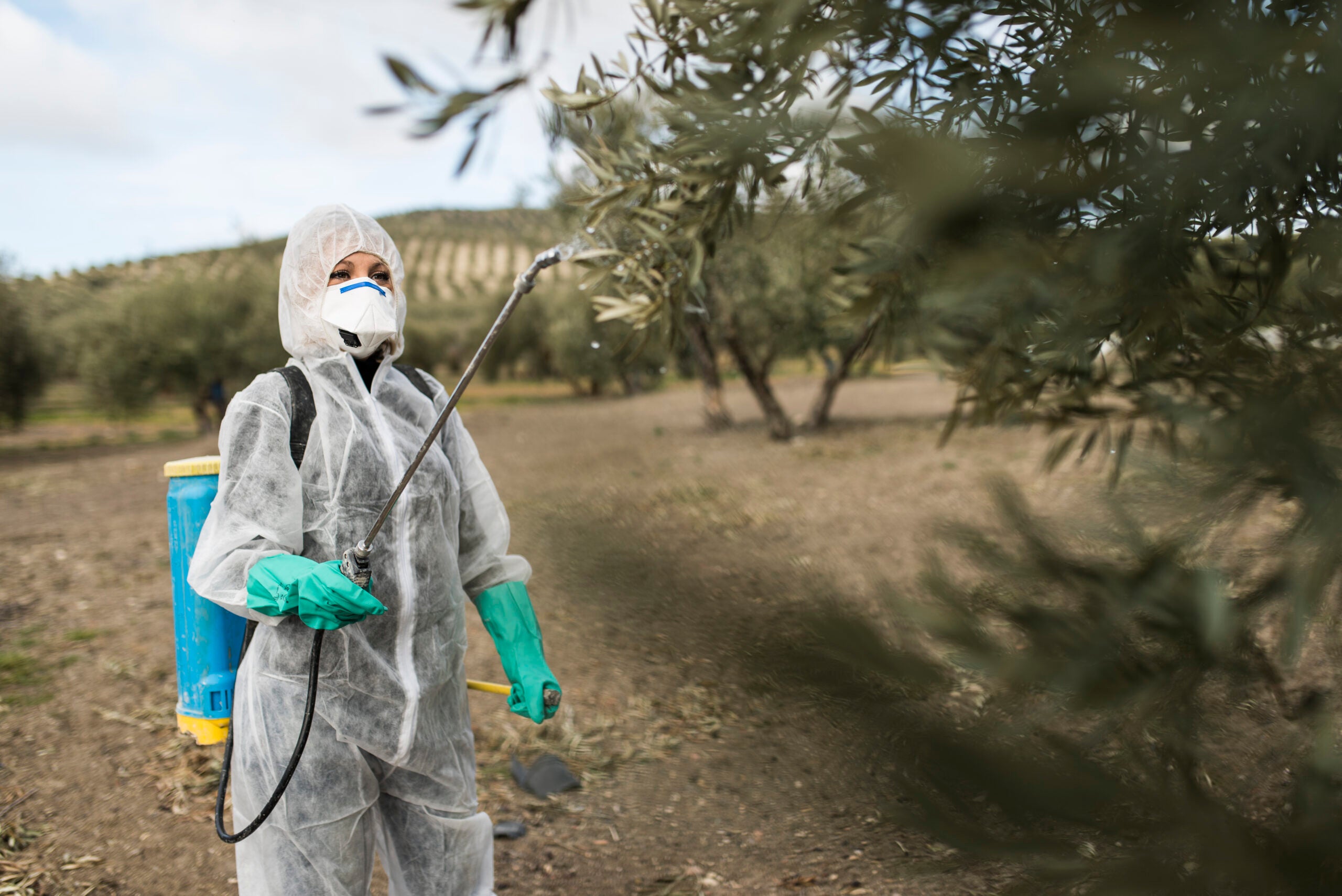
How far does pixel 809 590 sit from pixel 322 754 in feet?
6.08

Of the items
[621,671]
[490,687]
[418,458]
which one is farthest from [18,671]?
[418,458]

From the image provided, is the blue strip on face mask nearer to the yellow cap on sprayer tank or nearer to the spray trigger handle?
the yellow cap on sprayer tank

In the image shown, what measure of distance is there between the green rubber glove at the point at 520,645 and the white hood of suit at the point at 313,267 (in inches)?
29.1

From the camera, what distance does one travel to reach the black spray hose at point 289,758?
188cm

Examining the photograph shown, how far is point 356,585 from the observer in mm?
1832

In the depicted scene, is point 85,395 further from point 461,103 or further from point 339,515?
point 461,103

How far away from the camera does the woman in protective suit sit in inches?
76.2

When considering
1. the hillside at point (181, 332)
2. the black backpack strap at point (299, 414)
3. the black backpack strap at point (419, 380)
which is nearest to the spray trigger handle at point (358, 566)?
the black backpack strap at point (299, 414)

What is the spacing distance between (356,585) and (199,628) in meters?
0.52

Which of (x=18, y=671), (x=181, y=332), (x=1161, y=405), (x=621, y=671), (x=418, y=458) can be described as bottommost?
(x=18, y=671)

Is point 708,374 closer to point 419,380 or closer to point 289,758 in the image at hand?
point 419,380

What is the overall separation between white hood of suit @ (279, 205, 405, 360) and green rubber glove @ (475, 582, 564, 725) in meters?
0.74

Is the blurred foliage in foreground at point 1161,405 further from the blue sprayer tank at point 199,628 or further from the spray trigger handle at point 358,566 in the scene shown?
the blue sprayer tank at point 199,628

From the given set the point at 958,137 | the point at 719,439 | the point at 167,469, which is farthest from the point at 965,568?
the point at 719,439
